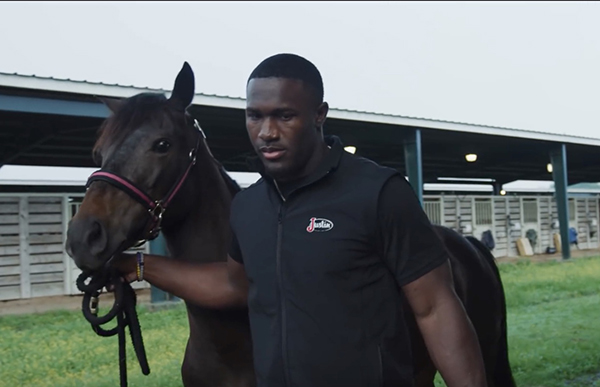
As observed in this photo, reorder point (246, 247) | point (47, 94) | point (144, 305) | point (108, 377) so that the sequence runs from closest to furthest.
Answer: point (246, 247), point (108, 377), point (47, 94), point (144, 305)

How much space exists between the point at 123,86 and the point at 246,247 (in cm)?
700

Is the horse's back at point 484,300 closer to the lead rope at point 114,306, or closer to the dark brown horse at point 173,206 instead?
the dark brown horse at point 173,206

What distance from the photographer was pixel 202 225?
2.33 m

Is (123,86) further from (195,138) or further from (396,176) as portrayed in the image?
(396,176)

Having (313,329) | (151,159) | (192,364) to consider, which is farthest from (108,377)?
(313,329)

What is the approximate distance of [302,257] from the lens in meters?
1.55

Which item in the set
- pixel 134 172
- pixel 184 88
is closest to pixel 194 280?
pixel 134 172

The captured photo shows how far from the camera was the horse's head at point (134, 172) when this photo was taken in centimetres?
183

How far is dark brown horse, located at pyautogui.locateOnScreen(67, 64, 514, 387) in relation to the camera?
6.16ft

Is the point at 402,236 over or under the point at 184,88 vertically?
under

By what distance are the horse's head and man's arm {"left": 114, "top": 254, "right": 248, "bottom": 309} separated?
0.28 ft

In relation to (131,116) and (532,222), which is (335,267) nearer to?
(131,116)

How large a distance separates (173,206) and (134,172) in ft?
0.79

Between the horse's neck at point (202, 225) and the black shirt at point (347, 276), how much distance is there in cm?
75
